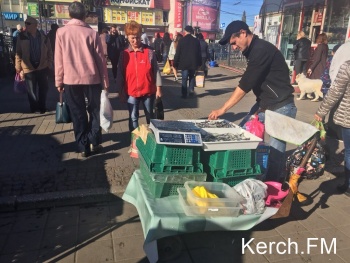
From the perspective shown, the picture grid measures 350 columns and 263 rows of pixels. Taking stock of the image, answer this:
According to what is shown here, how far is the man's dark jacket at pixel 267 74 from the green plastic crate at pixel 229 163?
2.71 feet

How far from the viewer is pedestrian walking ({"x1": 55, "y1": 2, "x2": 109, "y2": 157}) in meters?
4.23

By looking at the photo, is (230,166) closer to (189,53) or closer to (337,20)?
(189,53)

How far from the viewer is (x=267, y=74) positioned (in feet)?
11.6

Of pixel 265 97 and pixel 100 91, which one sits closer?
pixel 265 97

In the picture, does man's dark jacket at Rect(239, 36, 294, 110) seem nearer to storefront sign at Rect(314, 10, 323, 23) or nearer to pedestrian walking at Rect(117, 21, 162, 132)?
pedestrian walking at Rect(117, 21, 162, 132)

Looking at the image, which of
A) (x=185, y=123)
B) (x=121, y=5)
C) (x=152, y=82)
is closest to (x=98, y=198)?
(x=185, y=123)

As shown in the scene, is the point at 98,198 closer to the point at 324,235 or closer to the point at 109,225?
the point at 109,225

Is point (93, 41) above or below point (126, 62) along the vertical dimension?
above

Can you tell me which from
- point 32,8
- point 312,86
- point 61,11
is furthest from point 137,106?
point 32,8

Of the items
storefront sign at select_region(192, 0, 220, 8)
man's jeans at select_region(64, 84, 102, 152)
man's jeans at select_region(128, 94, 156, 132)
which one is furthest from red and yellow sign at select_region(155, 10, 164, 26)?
man's jeans at select_region(64, 84, 102, 152)

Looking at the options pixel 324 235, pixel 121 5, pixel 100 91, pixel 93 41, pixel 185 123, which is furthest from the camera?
pixel 121 5

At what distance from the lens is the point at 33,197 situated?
356 centimetres

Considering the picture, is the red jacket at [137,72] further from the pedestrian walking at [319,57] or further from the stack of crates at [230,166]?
the pedestrian walking at [319,57]

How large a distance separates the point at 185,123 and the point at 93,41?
76.5 inches
